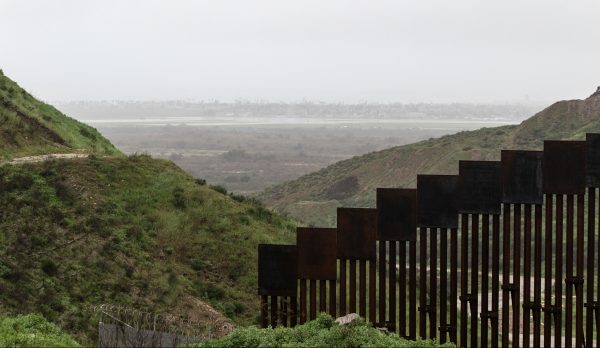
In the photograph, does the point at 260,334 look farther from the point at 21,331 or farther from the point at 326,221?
the point at 326,221

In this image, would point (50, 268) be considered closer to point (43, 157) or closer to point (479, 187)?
point (43, 157)

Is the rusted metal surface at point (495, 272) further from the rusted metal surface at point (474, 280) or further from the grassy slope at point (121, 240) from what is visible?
the grassy slope at point (121, 240)

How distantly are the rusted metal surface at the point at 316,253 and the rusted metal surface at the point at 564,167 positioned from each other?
3461 millimetres

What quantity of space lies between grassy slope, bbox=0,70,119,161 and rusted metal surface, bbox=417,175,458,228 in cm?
1716

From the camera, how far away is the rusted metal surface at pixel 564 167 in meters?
13.5

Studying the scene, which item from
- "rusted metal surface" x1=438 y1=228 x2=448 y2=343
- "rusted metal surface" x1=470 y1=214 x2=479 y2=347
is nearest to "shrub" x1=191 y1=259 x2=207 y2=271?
"rusted metal surface" x1=438 y1=228 x2=448 y2=343

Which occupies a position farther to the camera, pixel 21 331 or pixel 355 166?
pixel 355 166

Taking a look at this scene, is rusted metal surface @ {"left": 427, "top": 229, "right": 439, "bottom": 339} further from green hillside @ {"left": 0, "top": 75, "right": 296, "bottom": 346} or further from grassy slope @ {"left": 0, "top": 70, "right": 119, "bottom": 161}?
grassy slope @ {"left": 0, "top": 70, "right": 119, "bottom": 161}

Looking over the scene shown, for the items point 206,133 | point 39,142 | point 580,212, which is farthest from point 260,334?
point 206,133

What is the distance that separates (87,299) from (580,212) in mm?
10586

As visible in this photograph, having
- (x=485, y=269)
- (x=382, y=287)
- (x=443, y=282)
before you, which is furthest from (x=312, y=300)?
(x=485, y=269)

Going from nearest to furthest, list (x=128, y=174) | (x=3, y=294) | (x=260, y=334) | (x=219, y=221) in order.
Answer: (x=260, y=334), (x=3, y=294), (x=219, y=221), (x=128, y=174)

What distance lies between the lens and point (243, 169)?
125500mm

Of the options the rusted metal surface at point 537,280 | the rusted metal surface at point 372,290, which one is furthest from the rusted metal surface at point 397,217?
the rusted metal surface at point 537,280
